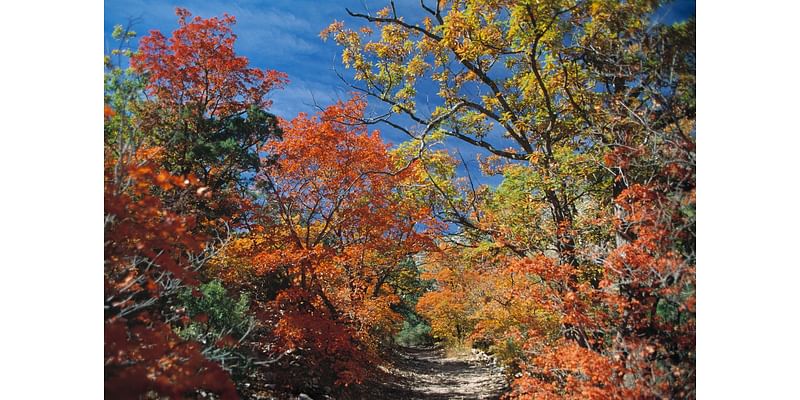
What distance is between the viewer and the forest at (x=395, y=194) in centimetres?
342

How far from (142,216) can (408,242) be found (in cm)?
429

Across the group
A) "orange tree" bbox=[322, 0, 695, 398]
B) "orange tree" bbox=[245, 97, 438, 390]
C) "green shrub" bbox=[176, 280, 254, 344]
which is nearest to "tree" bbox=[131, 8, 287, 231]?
"orange tree" bbox=[245, 97, 438, 390]

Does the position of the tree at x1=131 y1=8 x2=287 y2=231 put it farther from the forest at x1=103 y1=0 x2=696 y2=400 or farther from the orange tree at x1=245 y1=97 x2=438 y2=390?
the orange tree at x1=245 y1=97 x2=438 y2=390

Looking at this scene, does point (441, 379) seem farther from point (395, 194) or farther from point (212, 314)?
point (212, 314)

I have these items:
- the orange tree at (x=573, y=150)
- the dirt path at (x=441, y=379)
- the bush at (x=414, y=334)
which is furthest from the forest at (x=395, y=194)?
the bush at (x=414, y=334)

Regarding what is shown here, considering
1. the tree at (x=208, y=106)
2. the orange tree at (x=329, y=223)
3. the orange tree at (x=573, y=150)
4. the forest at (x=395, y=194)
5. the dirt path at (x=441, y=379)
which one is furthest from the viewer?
the dirt path at (x=441, y=379)

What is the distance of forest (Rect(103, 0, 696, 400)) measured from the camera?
342 cm

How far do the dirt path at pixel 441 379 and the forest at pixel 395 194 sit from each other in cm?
31

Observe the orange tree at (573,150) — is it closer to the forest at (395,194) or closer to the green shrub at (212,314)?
the forest at (395,194)

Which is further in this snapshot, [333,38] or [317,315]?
[317,315]

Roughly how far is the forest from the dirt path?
312 millimetres
